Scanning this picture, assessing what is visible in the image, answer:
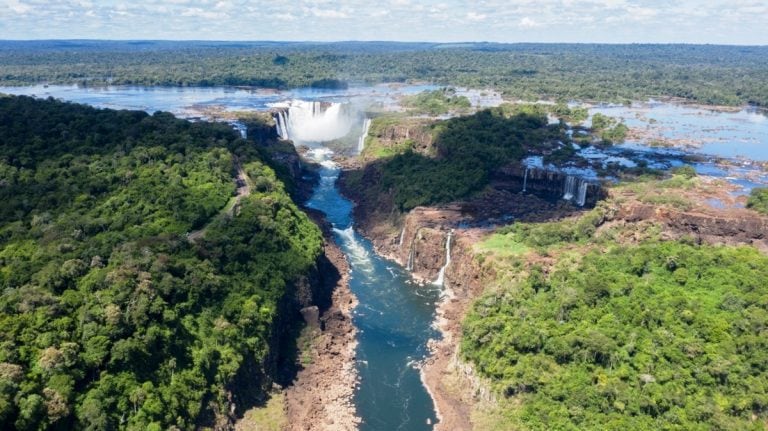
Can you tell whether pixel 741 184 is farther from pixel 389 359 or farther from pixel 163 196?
pixel 163 196

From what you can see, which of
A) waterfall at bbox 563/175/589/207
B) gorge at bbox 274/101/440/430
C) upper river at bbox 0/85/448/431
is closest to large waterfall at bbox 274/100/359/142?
upper river at bbox 0/85/448/431

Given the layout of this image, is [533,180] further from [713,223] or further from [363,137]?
[363,137]

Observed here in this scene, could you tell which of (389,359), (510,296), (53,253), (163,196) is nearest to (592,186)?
(510,296)

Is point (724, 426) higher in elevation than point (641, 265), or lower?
lower

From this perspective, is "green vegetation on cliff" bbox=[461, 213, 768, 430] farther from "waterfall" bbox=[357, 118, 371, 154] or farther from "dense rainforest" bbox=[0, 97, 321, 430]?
"waterfall" bbox=[357, 118, 371, 154]

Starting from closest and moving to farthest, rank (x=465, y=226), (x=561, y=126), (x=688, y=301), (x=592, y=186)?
(x=688, y=301), (x=465, y=226), (x=592, y=186), (x=561, y=126)

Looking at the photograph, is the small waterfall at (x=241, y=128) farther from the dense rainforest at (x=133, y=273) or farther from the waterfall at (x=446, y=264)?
the waterfall at (x=446, y=264)
